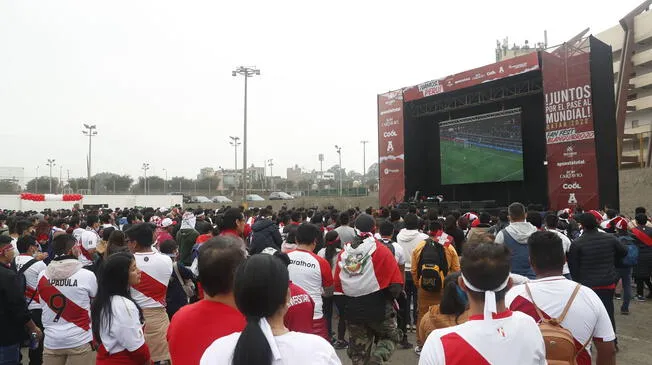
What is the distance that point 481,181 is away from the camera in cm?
2044

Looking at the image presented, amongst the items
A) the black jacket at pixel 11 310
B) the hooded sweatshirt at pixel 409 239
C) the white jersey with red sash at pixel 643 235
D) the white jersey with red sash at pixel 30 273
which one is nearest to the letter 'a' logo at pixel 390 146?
the white jersey with red sash at pixel 643 235

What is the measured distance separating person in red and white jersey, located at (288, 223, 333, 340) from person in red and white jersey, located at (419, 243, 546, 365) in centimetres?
246

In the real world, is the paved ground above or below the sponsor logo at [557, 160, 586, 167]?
below

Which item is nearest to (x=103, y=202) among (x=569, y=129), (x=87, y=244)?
(x=87, y=244)

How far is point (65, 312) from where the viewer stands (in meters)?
3.62

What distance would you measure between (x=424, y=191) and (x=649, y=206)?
9611mm

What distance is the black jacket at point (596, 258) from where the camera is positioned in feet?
16.4

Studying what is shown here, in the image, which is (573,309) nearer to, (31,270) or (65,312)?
(65,312)

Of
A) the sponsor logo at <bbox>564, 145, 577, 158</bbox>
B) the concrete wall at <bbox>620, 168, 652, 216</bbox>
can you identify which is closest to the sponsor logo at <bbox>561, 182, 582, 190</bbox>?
the sponsor logo at <bbox>564, 145, 577, 158</bbox>

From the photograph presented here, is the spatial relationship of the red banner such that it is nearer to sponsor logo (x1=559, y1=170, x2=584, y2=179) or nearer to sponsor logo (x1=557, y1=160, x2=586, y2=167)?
sponsor logo (x1=557, y1=160, x2=586, y2=167)

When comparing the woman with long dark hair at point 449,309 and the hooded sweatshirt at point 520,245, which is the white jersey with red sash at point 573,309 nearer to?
the woman with long dark hair at point 449,309

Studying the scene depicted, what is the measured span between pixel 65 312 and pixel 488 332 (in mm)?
3254

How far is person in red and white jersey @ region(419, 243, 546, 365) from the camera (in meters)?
1.76

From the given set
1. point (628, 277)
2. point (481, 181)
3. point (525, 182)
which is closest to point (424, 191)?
point (481, 181)
